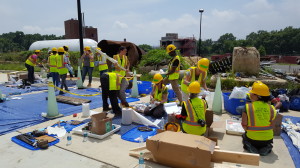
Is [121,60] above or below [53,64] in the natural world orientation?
above

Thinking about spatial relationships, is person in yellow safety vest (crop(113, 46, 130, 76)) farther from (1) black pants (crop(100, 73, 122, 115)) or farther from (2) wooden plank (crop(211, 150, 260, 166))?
(2) wooden plank (crop(211, 150, 260, 166))

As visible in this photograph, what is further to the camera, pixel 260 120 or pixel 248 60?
Answer: pixel 248 60

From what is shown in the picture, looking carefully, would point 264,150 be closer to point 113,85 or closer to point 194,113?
point 194,113

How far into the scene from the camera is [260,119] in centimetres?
334

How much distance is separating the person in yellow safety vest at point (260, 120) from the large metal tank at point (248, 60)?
6563 millimetres

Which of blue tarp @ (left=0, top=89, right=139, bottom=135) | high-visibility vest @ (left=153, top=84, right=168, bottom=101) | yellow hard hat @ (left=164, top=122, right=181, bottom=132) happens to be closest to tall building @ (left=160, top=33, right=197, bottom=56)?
blue tarp @ (left=0, top=89, right=139, bottom=135)

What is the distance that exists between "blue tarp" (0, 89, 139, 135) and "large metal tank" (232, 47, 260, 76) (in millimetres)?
5426

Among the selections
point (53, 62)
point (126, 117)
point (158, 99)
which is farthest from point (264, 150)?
point (53, 62)

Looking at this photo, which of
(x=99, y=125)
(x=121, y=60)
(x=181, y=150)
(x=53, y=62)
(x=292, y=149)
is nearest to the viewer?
(x=181, y=150)

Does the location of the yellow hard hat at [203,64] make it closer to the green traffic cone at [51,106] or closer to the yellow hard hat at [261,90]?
the yellow hard hat at [261,90]

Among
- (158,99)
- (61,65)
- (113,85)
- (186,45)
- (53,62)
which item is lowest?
(158,99)

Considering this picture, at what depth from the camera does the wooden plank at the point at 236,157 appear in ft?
8.55

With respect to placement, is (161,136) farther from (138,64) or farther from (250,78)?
(138,64)

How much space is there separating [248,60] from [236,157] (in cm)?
778
